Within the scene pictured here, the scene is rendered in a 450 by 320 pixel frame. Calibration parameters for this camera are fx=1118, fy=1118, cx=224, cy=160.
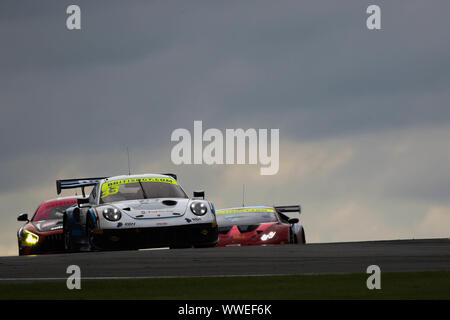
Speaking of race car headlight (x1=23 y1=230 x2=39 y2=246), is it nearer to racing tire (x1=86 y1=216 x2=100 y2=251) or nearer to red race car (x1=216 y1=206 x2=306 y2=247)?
racing tire (x1=86 y1=216 x2=100 y2=251)

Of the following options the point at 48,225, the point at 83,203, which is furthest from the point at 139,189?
the point at 48,225

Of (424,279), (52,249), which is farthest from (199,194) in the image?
(424,279)

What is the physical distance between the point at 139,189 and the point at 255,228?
2.76 m

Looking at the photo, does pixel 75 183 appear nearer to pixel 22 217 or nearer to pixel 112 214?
pixel 22 217

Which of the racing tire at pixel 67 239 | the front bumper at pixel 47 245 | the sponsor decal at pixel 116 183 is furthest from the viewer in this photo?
the front bumper at pixel 47 245

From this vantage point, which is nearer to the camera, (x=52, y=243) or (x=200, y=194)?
(x=200, y=194)

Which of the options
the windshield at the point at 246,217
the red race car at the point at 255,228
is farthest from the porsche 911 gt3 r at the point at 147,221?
the windshield at the point at 246,217

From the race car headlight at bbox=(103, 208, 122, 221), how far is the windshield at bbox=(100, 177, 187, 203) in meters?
0.86

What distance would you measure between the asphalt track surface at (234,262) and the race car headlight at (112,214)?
1.43m

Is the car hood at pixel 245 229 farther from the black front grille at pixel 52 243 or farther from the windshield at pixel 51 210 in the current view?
the windshield at pixel 51 210

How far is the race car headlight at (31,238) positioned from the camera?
2116 centimetres

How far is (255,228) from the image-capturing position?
20.6m

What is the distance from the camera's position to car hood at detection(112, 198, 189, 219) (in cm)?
1770
